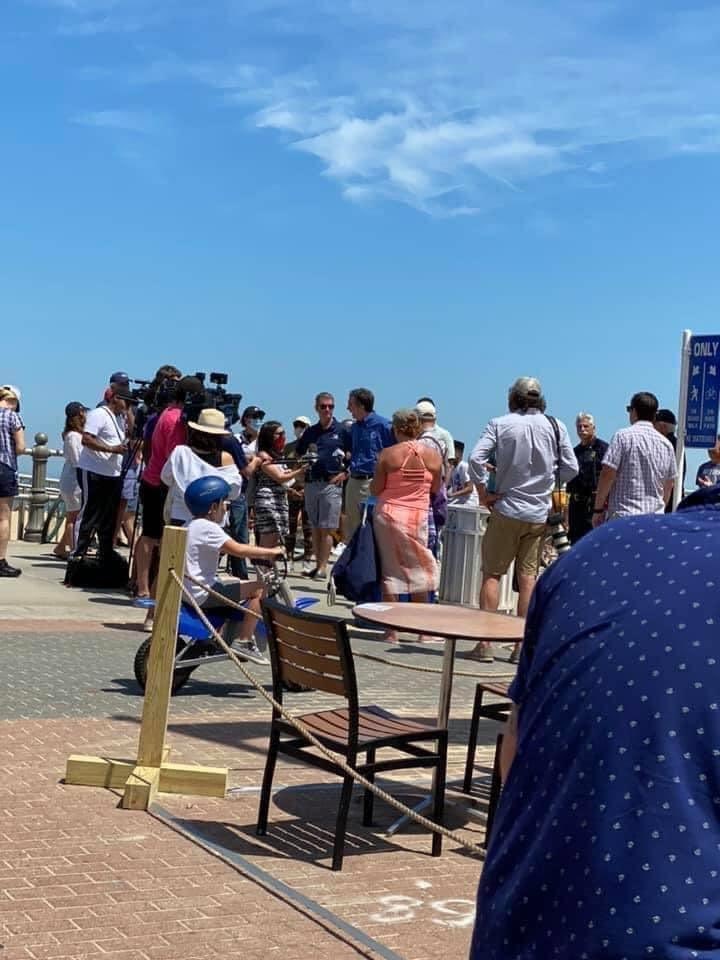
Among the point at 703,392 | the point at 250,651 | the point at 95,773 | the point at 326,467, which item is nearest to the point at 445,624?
the point at 95,773

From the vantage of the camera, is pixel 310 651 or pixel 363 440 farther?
pixel 363 440

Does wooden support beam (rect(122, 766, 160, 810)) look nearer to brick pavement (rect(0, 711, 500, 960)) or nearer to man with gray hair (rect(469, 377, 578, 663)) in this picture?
brick pavement (rect(0, 711, 500, 960))

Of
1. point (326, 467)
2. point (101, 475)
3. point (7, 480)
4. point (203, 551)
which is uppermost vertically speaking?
point (326, 467)

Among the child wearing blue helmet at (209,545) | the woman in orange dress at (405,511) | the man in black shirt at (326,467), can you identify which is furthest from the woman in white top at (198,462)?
the man in black shirt at (326,467)

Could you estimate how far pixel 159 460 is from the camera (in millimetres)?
12312

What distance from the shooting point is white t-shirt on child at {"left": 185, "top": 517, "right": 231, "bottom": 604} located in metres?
8.66

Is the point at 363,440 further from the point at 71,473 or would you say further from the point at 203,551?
the point at 203,551

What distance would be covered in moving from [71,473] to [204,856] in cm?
1214

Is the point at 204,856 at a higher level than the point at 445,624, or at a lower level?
lower

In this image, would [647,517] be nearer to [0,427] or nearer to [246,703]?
[246,703]

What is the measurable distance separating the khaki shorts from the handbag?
0.90 metres

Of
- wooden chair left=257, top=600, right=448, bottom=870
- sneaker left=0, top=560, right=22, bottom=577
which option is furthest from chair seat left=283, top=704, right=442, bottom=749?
sneaker left=0, top=560, right=22, bottom=577

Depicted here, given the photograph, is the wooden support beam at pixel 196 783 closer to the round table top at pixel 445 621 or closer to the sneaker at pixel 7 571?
the round table top at pixel 445 621

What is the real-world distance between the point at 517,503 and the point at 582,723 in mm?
8881
